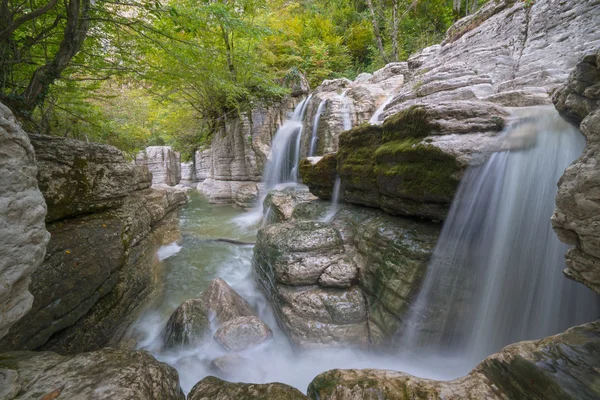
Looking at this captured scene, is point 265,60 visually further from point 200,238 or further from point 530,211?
point 530,211

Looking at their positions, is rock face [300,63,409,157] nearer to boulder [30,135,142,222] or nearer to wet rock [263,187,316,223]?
wet rock [263,187,316,223]

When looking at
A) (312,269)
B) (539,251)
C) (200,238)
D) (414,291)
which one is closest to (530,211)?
(539,251)

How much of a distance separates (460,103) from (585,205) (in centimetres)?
209

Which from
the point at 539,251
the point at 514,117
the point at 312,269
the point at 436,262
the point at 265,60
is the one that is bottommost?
the point at 312,269

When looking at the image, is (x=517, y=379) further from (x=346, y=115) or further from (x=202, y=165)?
(x=202, y=165)

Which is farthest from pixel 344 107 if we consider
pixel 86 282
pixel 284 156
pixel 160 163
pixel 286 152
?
pixel 160 163

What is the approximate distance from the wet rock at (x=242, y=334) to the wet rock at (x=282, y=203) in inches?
138

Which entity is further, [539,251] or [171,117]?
[171,117]

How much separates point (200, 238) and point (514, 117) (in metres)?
8.51

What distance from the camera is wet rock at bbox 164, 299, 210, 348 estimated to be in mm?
3699

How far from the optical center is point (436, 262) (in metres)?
2.94

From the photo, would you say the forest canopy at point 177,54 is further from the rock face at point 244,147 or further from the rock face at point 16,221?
the rock face at point 16,221

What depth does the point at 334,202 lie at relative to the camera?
224 inches

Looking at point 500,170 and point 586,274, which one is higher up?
point 500,170
